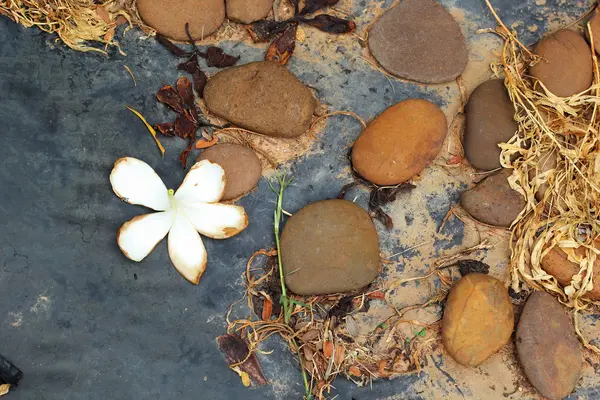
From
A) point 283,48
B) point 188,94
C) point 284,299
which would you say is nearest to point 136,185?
point 188,94

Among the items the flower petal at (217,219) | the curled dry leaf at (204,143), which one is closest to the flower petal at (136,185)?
the flower petal at (217,219)

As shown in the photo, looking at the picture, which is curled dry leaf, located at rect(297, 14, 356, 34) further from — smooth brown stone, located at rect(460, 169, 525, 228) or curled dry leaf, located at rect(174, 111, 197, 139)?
smooth brown stone, located at rect(460, 169, 525, 228)

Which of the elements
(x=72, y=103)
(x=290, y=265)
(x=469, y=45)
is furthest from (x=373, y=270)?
(x=72, y=103)

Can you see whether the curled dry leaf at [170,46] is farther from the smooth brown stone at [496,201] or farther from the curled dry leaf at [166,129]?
the smooth brown stone at [496,201]

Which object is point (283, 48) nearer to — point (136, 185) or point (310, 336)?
point (136, 185)

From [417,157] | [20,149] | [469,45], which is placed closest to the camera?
[20,149]

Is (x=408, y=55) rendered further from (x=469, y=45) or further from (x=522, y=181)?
(x=522, y=181)

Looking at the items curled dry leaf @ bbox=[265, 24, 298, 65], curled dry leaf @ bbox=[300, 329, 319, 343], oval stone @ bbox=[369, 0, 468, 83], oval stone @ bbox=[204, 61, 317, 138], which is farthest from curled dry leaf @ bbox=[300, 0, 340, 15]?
curled dry leaf @ bbox=[300, 329, 319, 343]
